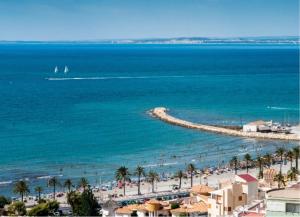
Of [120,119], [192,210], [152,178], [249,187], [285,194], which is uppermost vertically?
[120,119]

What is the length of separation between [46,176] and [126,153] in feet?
27.3

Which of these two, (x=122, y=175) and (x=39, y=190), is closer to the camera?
(x=39, y=190)

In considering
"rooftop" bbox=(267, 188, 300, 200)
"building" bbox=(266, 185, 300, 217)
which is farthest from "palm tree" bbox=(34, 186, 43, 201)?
"building" bbox=(266, 185, 300, 217)

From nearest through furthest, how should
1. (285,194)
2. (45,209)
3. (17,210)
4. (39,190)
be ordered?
(285,194) → (17,210) → (45,209) → (39,190)

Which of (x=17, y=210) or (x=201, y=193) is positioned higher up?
(x=201, y=193)

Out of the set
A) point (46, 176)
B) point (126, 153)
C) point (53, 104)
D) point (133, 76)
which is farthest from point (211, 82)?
point (46, 176)

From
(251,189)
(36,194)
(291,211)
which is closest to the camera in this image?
(291,211)

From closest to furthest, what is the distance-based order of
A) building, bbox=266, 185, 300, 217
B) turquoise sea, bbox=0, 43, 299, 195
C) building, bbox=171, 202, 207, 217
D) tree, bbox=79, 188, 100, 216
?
building, bbox=266, 185, 300, 217
building, bbox=171, 202, 207, 217
tree, bbox=79, 188, 100, 216
turquoise sea, bbox=0, 43, 299, 195

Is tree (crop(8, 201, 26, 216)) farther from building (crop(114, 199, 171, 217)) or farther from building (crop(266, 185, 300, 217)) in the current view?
building (crop(266, 185, 300, 217))

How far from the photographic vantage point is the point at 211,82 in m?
103

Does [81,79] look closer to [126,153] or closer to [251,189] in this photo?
[126,153]

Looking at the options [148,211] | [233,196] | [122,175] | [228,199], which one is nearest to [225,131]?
[122,175]

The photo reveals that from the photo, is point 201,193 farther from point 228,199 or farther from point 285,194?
point 285,194

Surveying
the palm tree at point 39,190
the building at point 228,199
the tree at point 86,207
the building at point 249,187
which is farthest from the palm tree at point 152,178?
the building at point 228,199
